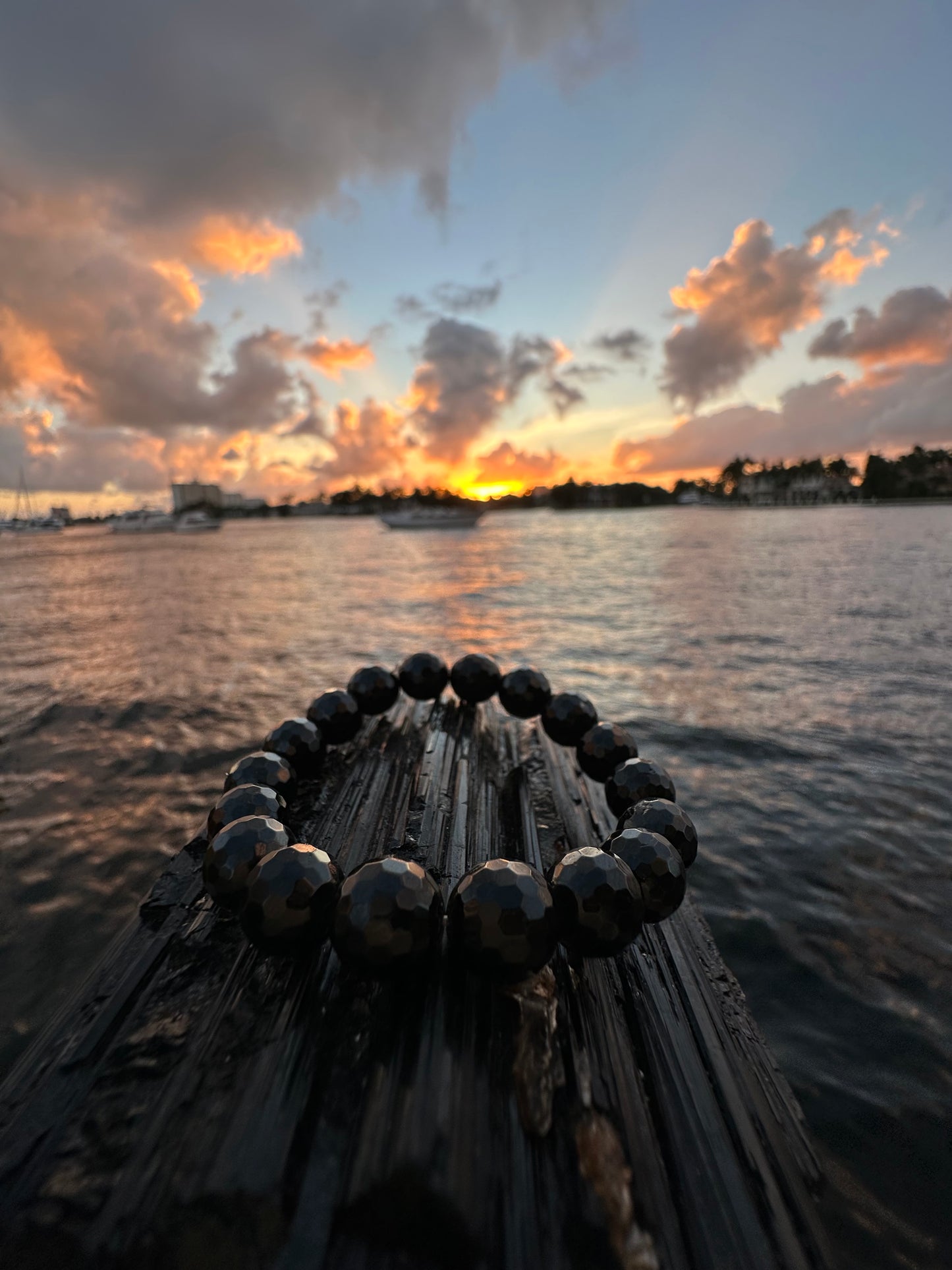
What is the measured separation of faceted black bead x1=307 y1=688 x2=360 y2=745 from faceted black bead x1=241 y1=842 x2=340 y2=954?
3443mm

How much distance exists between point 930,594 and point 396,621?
24.7m

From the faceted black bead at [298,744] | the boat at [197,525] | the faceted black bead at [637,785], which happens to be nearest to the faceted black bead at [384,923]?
the faceted black bead at [637,785]

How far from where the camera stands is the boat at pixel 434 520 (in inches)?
4259

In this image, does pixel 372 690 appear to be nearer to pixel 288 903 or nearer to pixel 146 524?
pixel 288 903

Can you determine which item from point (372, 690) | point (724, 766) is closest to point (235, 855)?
point (372, 690)

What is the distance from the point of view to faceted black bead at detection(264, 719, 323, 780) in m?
6.11

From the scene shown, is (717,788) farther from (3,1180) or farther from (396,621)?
(396,621)

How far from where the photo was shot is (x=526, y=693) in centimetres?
794

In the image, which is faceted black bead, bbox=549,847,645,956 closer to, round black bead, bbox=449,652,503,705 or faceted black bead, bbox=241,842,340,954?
faceted black bead, bbox=241,842,340,954

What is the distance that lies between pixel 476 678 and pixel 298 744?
10.4 ft

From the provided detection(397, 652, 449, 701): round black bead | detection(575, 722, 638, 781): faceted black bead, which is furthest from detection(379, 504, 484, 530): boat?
detection(575, 722, 638, 781): faceted black bead

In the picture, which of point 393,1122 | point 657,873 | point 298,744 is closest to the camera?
point 393,1122

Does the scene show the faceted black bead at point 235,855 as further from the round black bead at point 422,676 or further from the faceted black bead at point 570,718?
the round black bead at point 422,676

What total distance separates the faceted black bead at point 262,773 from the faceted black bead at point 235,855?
1160 millimetres
